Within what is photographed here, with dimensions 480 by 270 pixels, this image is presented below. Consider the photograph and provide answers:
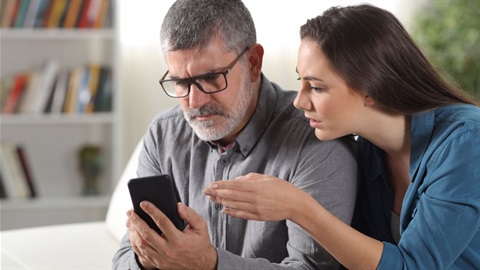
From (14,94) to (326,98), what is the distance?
8.43ft

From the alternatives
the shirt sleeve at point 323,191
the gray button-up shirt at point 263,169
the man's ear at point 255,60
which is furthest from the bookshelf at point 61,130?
the shirt sleeve at point 323,191

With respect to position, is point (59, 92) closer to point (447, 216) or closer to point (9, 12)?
point (9, 12)

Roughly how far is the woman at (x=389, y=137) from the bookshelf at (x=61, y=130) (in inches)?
93.4

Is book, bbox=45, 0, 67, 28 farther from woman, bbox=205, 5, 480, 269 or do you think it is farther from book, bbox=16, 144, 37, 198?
woman, bbox=205, 5, 480, 269

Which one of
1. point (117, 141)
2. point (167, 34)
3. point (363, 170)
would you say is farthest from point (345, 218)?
point (117, 141)

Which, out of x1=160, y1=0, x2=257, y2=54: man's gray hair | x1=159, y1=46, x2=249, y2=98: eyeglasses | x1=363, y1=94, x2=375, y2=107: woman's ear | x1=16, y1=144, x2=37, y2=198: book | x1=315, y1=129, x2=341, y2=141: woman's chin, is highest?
x1=160, y1=0, x2=257, y2=54: man's gray hair

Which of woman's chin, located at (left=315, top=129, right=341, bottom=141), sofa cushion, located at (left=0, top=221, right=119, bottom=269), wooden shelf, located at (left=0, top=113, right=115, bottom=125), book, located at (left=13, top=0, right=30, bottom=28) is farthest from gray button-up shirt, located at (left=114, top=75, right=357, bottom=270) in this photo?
book, located at (left=13, top=0, right=30, bottom=28)

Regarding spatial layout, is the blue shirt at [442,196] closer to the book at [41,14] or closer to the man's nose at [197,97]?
the man's nose at [197,97]

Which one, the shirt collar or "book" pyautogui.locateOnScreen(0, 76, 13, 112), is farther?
"book" pyautogui.locateOnScreen(0, 76, 13, 112)

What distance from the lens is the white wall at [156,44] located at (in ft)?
13.1

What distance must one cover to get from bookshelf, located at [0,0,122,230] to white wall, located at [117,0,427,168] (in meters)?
0.10

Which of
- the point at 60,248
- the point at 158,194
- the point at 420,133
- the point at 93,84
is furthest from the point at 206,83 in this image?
the point at 93,84

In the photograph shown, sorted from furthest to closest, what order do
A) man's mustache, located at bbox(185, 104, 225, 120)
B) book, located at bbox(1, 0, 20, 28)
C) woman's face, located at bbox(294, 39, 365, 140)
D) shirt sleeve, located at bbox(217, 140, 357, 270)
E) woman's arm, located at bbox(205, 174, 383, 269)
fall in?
book, located at bbox(1, 0, 20, 28) < man's mustache, located at bbox(185, 104, 225, 120) < shirt sleeve, located at bbox(217, 140, 357, 270) < woman's face, located at bbox(294, 39, 365, 140) < woman's arm, located at bbox(205, 174, 383, 269)

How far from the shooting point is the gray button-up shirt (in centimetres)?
171
